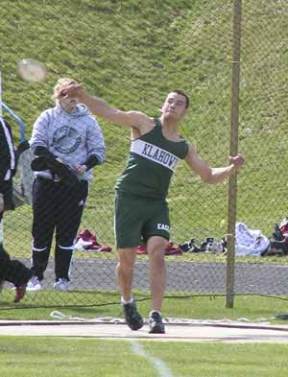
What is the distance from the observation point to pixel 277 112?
21.0 meters

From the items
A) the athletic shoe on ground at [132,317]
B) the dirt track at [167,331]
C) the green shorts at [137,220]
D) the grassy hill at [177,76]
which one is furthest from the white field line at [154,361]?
the grassy hill at [177,76]

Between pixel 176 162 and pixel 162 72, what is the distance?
1086cm

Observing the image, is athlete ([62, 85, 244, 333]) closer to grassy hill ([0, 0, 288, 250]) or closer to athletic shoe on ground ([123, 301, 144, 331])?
athletic shoe on ground ([123, 301, 144, 331])

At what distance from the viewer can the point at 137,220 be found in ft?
34.7

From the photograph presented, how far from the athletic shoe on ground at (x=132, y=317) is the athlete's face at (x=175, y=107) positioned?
1449 mm

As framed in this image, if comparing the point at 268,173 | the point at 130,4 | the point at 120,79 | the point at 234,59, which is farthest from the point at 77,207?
the point at 130,4

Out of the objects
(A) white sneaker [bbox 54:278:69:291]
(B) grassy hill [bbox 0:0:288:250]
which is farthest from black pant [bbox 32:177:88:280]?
(B) grassy hill [bbox 0:0:288:250]

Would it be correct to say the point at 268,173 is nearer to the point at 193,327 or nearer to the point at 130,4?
the point at 130,4

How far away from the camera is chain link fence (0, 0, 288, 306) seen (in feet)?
52.0

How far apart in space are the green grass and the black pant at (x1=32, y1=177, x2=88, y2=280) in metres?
2.91

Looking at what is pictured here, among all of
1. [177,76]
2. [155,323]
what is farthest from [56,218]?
[177,76]

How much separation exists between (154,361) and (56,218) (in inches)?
163

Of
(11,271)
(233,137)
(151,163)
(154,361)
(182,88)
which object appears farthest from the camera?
(182,88)

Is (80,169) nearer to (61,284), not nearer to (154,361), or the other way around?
(61,284)
